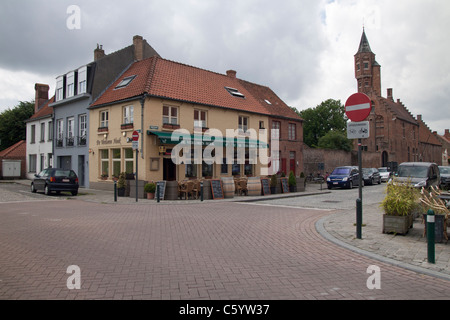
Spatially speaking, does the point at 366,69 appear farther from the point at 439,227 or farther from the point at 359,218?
the point at 359,218

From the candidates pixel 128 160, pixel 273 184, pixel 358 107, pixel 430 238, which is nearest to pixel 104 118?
pixel 128 160

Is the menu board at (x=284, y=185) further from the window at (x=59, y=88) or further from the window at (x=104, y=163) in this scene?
the window at (x=59, y=88)

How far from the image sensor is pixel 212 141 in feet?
68.1

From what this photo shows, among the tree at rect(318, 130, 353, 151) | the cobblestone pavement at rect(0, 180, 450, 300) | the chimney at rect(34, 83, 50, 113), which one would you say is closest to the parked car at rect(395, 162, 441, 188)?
the cobblestone pavement at rect(0, 180, 450, 300)

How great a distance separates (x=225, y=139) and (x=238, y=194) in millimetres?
4561

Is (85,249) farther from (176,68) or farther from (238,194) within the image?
(176,68)

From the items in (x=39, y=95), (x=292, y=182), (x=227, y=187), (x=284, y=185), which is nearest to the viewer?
(x=227, y=187)

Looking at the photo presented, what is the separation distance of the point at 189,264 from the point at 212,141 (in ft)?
51.2

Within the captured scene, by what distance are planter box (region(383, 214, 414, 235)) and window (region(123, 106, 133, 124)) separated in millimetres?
15988

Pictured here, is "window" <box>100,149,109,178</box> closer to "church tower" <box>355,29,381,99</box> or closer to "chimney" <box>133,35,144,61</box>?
"chimney" <box>133,35,144,61</box>

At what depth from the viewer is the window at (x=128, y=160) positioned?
2030 centimetres

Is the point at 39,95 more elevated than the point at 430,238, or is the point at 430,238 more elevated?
the point at 39,95

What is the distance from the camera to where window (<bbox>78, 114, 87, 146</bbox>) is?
24497mm
